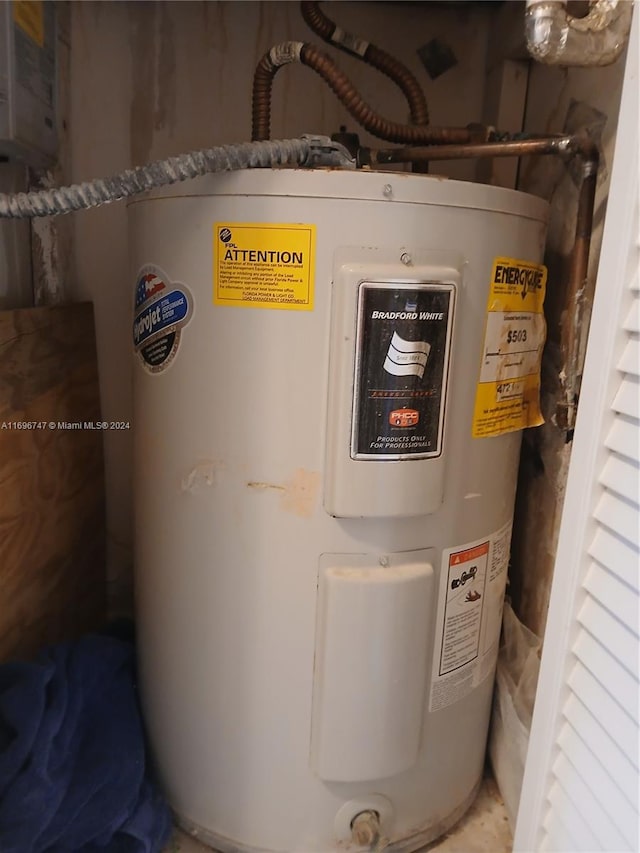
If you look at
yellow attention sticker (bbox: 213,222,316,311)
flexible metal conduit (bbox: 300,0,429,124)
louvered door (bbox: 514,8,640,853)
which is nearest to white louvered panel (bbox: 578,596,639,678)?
louvered door (bbox: 514,8,640,853)

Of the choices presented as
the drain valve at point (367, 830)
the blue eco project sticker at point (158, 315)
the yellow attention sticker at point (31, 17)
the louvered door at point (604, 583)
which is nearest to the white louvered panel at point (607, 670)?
the louvered door at point (604, 583)

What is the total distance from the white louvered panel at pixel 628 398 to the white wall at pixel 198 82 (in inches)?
31.1

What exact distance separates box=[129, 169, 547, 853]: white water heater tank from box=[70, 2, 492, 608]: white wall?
442 mm

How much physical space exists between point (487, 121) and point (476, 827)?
3.89 feet

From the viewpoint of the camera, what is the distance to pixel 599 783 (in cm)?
69

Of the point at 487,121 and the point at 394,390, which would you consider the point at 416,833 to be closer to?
the point at 394,390

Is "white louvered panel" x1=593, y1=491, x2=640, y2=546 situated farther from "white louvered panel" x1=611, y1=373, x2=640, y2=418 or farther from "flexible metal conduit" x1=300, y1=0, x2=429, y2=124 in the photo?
"flexible metal conduit" x1=300, y1=0, x2=429, y2=124

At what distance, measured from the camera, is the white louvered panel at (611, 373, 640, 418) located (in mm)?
629

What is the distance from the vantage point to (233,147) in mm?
792

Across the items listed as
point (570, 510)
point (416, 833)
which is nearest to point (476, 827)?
point (416, 833)

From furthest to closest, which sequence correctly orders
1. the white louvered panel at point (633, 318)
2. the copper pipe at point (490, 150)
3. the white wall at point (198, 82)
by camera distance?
the white wall at point (198, 82)
the copper pipe at point (490, 150)
the white louvered panel at point (633, 318)

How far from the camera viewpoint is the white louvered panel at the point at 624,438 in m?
0.63

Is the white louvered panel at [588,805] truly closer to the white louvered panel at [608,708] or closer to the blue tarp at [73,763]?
the white louvered panel at [608,708]

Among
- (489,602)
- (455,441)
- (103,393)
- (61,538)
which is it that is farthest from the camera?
(103,393)
